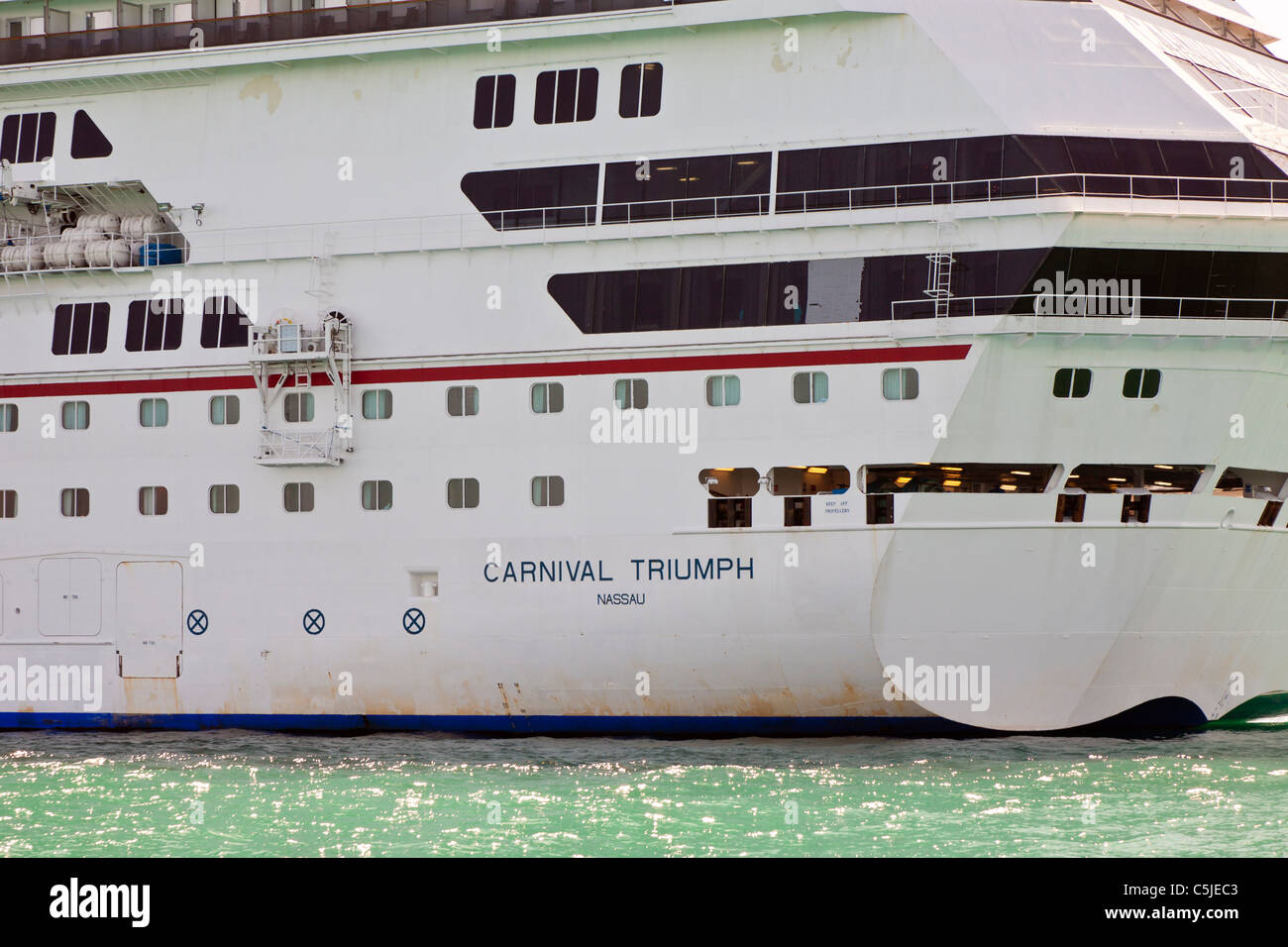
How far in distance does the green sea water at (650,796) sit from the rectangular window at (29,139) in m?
9.48

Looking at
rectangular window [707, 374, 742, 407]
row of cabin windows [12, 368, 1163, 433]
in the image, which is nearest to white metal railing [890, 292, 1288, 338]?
row of cabin windows [12, 368, 1163, 433]

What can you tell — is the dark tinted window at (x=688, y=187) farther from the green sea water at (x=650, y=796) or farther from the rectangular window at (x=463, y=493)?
the green sea water at (x=650, y=796)

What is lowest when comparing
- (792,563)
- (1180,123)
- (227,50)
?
(792,563)

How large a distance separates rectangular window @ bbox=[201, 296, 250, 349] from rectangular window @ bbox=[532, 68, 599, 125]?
5.36 meters

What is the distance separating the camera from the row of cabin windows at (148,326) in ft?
81.1

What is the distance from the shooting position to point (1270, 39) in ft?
84.3

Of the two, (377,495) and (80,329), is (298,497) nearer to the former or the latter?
(377,495)

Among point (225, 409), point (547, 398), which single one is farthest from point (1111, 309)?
point (225, 409)

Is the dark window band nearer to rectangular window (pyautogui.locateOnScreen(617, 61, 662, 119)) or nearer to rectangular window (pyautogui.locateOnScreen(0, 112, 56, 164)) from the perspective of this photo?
rectangular window (pyautogui.locateOnScreen(617, 61, 662, 119))

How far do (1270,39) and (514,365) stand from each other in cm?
1295

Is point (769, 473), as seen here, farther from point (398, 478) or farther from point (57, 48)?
point (57, 48)

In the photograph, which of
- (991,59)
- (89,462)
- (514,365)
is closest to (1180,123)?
(991,59)

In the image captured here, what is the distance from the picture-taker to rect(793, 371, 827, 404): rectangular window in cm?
2206

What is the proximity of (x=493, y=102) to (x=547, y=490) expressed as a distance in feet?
19.2
